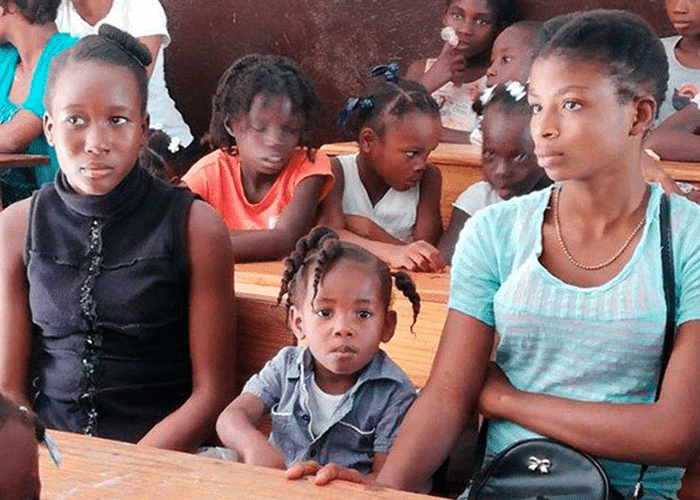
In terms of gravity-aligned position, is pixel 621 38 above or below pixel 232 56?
above

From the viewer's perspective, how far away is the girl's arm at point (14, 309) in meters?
2.00

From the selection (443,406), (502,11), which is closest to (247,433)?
(443,406)

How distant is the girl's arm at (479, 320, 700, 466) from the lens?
1.58m

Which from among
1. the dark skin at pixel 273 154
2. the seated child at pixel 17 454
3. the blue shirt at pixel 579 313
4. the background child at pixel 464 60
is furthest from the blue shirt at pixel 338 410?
the background child at pixel 464 60

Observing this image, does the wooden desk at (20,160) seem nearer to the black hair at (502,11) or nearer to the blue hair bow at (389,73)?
the blue hair bow at (389,73)

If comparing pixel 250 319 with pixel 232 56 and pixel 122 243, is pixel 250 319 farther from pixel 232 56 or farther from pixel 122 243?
pixel 232 56

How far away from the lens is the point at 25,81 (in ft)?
13.1

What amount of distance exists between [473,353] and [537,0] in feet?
11.3

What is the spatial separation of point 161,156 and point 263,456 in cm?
259

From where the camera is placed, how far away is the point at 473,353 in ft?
5.75

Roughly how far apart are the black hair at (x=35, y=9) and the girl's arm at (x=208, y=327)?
2.26 metres

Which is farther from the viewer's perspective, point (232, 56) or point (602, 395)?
point (232, 56)

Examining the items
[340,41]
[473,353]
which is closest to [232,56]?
[340,41]

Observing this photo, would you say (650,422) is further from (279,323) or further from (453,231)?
(453,231)
